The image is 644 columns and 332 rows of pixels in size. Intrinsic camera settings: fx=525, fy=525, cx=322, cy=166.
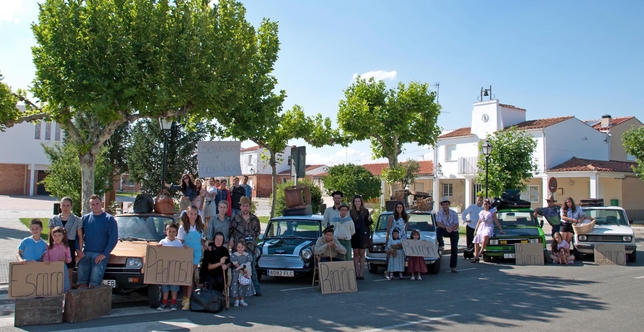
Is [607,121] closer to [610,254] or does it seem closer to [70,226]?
[610,254]

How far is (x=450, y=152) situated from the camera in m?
43.2

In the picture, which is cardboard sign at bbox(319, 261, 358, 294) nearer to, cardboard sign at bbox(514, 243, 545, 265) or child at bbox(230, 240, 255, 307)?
child at bbox(230, 240, 255, 307)

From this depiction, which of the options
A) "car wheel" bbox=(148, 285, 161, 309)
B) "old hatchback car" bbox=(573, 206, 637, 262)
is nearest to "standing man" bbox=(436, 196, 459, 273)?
"old hatchback car" bbox=(573, 206, 637, 262)

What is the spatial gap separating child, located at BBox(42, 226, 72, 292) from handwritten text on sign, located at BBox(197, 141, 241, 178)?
614cm

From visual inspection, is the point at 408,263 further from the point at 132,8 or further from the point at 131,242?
the point at 132,8

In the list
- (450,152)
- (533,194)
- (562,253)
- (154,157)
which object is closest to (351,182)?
(450,152)

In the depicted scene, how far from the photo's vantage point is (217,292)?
336 inches

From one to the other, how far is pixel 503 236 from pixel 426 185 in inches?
1299

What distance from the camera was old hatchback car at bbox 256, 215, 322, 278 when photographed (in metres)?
11.0

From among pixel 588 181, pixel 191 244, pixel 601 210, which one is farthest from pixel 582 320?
pixel 588 181

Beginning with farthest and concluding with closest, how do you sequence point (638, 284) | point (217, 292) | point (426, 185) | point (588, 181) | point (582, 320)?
point (426, 185)
point (588, 181)
point (638, 284)
point (217, 292)
point (582, 320)

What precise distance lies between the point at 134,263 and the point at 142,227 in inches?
59.2

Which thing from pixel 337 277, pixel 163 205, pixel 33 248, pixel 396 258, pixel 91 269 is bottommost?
pixel 337 277

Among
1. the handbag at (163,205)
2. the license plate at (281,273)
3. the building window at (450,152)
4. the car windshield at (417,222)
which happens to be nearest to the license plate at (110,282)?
the handbag at (163,205)
